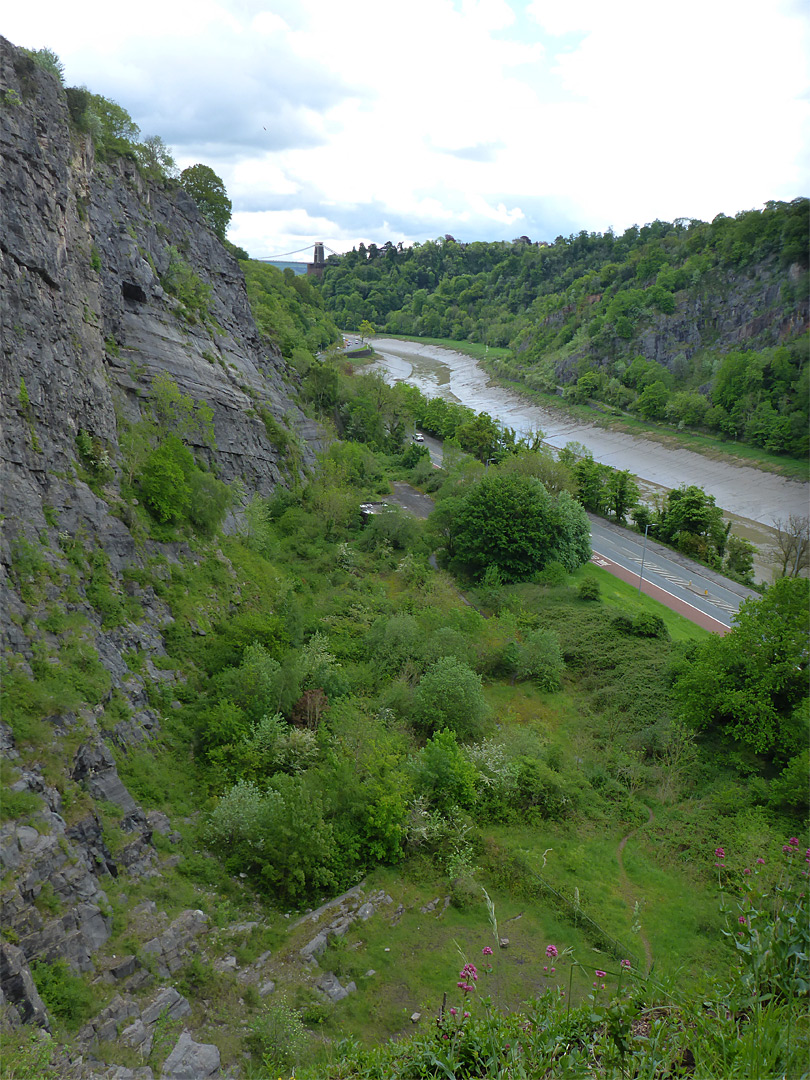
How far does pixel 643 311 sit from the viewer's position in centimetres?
10256

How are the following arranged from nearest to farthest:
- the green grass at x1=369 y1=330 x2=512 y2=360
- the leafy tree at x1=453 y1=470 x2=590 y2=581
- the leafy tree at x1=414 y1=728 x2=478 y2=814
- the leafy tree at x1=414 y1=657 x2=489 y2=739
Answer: the leafy tree at x1=414 y1=728 x2=478 y2=814, the leafy tree at x1=414 y1=657 x2=489 y2=739, the leafy tree at x1=453 y1=470 x2=590 y2=581, the green grass at x1=369 y1=330 x2=512 y2=360

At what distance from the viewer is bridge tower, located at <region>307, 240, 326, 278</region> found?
182050 millimetres

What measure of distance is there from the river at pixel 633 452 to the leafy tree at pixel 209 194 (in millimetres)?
34316

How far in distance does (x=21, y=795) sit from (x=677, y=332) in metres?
102

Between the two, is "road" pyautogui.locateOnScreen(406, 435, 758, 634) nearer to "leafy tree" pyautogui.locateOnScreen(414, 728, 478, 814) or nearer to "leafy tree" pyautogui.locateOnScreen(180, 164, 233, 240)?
"leafy tree" pyautogui.locateOnScreen(414, 728, 478, 814)

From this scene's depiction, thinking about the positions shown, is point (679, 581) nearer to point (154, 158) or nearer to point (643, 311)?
point (154, 158)

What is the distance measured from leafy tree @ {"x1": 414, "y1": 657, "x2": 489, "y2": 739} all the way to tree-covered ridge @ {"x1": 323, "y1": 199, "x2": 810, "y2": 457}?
2021 cm

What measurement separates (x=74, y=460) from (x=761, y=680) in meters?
25.9

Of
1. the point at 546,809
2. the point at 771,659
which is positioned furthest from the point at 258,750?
the point at 771,659

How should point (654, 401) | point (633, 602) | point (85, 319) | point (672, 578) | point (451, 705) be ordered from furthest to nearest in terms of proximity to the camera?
1. point (654, 401)
2. point (672, 578)
3. point (633, 602)
4. point (85, 319)
5. point (451, 705)

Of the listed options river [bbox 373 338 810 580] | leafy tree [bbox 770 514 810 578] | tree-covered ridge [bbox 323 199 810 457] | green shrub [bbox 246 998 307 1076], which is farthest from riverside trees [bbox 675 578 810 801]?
river [bbox 373 338 810 580]

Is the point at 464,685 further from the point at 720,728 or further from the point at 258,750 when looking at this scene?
the point at 720,728

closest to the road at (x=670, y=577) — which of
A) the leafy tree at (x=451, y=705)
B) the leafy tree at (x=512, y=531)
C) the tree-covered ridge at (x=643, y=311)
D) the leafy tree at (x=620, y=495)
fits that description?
the leafy tree at (x=620, y=495)

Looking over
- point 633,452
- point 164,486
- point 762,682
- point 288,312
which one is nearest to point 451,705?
point 762,682
